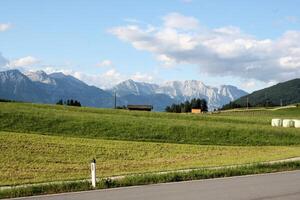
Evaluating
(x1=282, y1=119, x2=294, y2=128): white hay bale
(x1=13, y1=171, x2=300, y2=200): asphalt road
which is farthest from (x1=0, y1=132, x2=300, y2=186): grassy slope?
(x1=282, y1=119, x2=294, y2=128): white hay bale

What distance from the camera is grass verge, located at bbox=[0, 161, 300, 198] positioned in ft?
49.0

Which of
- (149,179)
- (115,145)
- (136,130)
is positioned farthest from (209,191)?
(136,130)

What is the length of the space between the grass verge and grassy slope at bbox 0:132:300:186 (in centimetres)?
311

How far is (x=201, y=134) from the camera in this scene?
50.9m

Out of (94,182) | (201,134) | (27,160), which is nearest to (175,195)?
(94,182)

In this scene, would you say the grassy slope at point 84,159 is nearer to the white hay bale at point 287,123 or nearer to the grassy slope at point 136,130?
the grassy slope at point 136,130

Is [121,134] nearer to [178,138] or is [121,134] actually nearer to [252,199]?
[178,138]

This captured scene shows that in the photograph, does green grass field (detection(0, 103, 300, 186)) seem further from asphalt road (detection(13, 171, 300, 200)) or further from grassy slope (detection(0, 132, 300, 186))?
asphalt road (detection(13, 171, 300, 200))

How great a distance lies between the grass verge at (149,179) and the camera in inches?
588

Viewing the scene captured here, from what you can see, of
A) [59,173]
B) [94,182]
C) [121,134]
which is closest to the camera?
[94,182]

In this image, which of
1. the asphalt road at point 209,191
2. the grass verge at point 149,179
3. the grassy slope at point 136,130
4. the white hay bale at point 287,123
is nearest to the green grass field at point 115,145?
the grassy slope at point 136,130

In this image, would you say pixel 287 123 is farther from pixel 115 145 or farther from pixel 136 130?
pixel 115 145

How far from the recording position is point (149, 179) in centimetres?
1764

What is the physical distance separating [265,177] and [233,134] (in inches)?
1328
